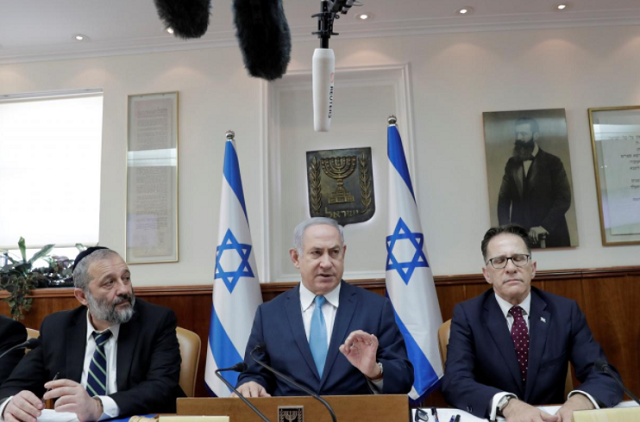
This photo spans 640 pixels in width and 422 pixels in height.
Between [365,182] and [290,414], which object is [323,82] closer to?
[290,414]

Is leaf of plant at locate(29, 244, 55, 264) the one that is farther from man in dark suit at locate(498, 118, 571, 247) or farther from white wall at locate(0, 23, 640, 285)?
man in dark suit at locate(498, 118, 571, 247)

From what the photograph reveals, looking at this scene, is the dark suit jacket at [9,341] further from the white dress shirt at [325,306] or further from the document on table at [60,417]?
the white dress shirt at [325,306]

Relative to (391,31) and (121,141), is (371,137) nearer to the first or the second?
(391,31)

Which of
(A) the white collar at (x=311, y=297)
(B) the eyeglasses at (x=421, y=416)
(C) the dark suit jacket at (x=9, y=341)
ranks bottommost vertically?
(B) the eyeglasses at (x=421, y=416)

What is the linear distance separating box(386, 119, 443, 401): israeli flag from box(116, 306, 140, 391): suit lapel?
163 centimetres

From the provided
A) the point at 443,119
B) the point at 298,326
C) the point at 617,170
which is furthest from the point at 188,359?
the point at 617,170

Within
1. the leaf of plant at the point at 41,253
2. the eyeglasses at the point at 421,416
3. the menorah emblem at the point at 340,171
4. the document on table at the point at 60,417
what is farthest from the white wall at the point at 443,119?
the eyeglasses at the point at 421,416

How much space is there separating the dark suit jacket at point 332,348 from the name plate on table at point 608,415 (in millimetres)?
738

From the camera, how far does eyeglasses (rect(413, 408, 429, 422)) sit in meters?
1.72

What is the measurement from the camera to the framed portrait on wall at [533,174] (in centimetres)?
446

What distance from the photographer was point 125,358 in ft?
8.13

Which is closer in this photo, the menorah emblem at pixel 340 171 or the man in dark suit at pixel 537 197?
the man in dark suit at pixel 537 197

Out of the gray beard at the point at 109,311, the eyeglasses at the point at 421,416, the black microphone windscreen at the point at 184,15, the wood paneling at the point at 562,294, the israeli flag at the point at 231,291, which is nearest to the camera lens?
the black microphone windscreen at the point at 184,15

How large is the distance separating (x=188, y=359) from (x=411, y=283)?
1.47 m
